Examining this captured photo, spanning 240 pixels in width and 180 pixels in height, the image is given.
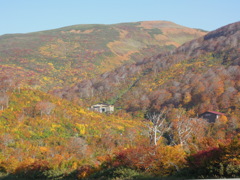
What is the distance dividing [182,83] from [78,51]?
77062mm

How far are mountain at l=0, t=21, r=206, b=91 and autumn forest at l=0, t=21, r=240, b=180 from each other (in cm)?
62

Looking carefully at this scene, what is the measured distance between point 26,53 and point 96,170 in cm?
10436

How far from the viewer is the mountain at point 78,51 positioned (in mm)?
90562

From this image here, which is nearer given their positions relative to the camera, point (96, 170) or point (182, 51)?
point (96, 170)

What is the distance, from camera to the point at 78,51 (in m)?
126

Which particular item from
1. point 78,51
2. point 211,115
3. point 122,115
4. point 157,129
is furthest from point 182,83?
point 78,51

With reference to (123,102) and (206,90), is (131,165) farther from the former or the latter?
(123,102)

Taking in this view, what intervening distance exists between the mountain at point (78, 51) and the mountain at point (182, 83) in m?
16.3

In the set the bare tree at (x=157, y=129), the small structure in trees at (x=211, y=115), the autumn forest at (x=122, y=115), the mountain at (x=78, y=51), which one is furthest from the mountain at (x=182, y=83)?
the mountain at (x=78, y=51)

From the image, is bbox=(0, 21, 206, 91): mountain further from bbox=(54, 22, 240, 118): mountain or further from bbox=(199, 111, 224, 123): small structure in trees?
bbox=(199, 111, 224, 123): small structure in trees

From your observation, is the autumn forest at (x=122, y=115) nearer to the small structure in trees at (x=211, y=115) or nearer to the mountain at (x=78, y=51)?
the small structure in trees at (x=211, y=115)

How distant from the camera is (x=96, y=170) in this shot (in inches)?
553

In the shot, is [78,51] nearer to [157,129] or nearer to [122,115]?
[122,115]

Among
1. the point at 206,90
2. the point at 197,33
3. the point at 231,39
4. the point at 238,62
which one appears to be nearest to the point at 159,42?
the point at 197,33
